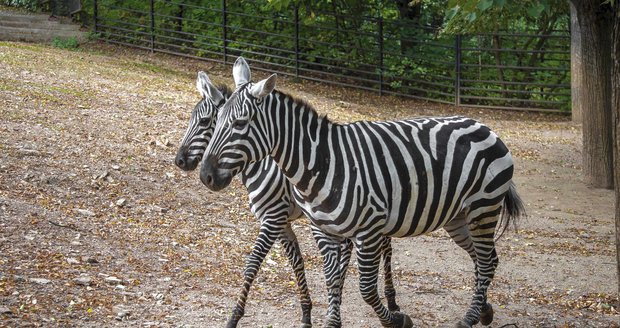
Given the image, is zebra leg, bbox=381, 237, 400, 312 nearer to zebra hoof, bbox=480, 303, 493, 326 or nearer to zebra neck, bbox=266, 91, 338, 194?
zebra hoof, bbox=480, 303, 493, 326

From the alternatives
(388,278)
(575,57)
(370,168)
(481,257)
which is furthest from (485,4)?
(575,57)

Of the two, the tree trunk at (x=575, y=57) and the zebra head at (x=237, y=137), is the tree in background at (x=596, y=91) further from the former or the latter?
the zebra head at (x=237, y=137)

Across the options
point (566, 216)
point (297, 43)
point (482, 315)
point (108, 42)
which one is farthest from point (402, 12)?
point (482, 315)

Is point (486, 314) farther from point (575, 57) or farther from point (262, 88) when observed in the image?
point (575, 57)

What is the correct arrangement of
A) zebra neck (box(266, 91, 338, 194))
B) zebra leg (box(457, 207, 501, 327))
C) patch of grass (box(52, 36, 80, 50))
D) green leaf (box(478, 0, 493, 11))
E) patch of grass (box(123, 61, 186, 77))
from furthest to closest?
1. patch of grass (box(52, 36, 80, 50))
2. patch of grass (box(123, 61, 186, 77))
3. zebra leg (box(457, 207, 501, 327))
4. green leaf (box(478, 0, 493, 11))
5. zebra neck (box(266, 91, 338, 194))

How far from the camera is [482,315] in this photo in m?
6.94

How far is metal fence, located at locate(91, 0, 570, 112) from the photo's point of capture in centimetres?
1866

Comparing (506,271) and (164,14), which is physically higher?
(164,14)

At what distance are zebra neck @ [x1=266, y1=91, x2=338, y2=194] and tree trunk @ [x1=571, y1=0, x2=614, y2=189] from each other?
24.5ft

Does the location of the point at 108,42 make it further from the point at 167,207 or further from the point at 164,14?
the point at 167,207

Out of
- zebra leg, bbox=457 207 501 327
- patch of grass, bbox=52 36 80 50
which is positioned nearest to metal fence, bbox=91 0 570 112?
patch of grass, bbox=52 36 80 50

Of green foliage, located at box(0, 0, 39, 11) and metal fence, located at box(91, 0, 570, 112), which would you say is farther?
green foliage, located at box(0, 0, 39, 11)

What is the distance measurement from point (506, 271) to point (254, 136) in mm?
3873

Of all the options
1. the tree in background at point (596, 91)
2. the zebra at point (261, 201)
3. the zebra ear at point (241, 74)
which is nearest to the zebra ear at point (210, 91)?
the zebra at point (261, 201)
